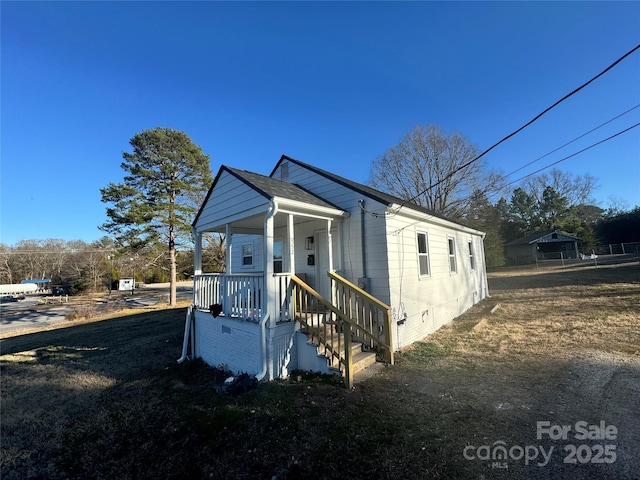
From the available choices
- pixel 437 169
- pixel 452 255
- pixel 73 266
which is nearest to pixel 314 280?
pixel 452 255

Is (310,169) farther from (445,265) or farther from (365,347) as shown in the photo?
(445,265)

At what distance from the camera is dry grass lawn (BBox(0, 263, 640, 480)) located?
2.86 meters

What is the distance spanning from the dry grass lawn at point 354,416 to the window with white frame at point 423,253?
7.24 feet

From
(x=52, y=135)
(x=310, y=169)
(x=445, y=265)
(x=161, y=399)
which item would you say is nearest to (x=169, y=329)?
(x=161, y=399)

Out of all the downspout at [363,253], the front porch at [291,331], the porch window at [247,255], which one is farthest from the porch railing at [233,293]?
the porch window at [247,255]

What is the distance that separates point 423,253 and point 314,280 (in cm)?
349

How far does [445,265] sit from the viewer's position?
32.2 feet

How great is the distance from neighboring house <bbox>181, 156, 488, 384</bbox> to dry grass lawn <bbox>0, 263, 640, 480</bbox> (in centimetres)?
62

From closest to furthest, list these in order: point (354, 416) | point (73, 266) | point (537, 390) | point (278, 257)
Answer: point (354, 416), point (537, 390), point (278, 257), point (73, 266)

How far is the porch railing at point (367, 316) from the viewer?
5.32 metres

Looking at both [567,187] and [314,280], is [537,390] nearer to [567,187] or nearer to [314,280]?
[314,280]

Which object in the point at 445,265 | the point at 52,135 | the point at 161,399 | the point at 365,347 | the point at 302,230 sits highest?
the point at 52,135

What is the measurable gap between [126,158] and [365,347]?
74.6 ft

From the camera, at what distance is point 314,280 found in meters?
8.02
